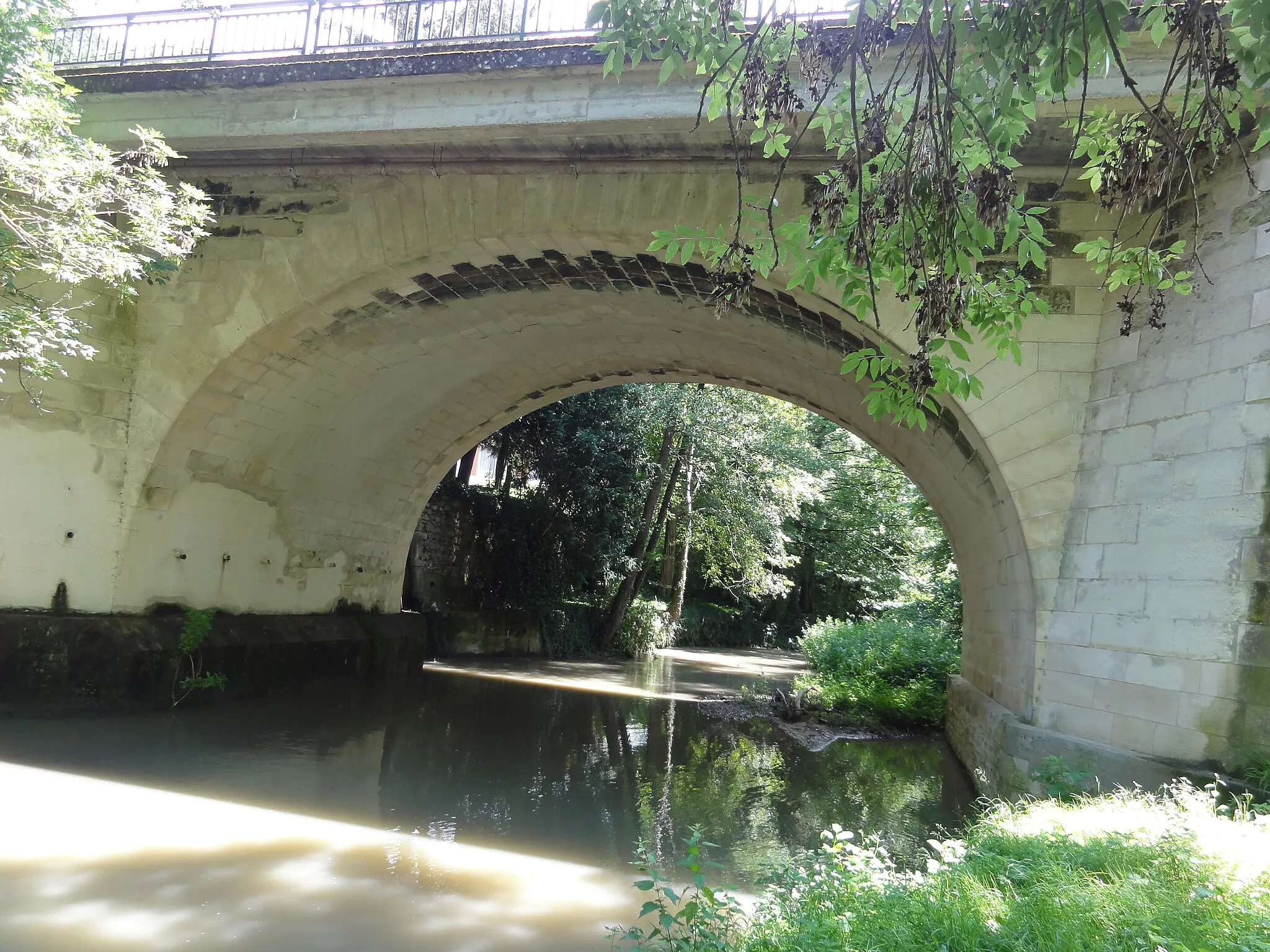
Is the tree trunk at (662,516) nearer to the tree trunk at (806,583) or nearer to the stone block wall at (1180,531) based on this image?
the tree trunk at (806,583)

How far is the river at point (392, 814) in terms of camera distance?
11.6ft

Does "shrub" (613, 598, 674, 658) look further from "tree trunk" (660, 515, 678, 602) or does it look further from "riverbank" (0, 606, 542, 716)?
"riverbank" (0, 606, 542, 716)

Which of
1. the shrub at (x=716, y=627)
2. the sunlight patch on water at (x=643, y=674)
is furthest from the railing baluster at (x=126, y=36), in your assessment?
the shrub at (x=716, y=627)

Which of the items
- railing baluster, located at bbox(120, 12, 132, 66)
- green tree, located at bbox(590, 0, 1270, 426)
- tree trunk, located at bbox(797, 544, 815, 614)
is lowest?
tree trunk, located at bbox(797, 544, 815, 614)

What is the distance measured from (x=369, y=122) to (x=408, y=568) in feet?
29.0

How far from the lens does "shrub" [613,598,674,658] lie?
58.0 feet

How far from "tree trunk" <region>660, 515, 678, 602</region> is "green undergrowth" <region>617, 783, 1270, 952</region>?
1621cm

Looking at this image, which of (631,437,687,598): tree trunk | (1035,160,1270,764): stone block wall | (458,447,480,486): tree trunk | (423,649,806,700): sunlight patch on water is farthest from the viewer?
(631,437,687,598): tree trunk

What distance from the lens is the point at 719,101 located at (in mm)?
3146

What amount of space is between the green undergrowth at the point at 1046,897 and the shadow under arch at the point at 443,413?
1.90 metres

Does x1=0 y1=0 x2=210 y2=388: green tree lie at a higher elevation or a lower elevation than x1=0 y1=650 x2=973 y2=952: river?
higher

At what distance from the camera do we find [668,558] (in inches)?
794

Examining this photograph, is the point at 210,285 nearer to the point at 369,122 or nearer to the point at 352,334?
the point at 352,334

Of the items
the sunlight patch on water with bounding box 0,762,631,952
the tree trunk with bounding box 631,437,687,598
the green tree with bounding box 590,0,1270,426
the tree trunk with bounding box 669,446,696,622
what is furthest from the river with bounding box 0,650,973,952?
the tree trunk with bounding box 669,446,696,622
